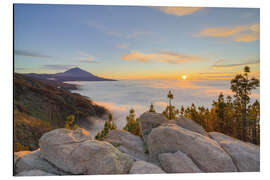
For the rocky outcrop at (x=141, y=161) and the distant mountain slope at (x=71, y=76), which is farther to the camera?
the distant mountain slope at (x=71, y=76)

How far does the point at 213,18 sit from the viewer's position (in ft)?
13.4

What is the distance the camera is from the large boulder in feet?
10.6

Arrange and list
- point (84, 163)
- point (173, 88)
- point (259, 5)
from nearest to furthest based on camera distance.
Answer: point (84, 163)
point (259, 5)
point (173, 88)

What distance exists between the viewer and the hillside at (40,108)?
153 inches

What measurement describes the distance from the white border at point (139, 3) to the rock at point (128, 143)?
79 centimetres

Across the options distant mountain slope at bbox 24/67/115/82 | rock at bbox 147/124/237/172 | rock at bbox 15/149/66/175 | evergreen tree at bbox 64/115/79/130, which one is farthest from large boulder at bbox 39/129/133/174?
distant mountain slope at bbox 24/67/115/82

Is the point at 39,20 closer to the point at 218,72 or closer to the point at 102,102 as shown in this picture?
the point at 102,102

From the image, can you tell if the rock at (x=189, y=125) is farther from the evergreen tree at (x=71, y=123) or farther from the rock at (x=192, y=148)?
the evergreen tree at (x=71, y=123)

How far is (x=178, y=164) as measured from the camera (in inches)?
133

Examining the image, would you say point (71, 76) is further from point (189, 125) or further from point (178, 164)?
point (189, 125)

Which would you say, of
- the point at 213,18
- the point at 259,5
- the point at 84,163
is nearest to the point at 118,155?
the point at 84,163

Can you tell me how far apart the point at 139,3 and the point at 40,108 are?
13.2 feet

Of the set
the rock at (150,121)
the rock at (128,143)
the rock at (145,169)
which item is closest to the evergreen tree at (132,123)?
the rock at (150,121)
